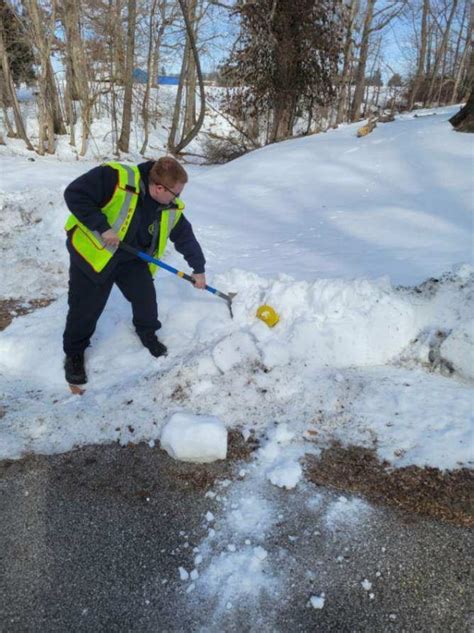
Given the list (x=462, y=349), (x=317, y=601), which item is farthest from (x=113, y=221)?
(x=462, y=349)

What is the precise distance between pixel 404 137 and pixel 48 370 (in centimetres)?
753

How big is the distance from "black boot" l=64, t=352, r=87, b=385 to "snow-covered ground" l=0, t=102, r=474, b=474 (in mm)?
86

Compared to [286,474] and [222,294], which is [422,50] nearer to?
[222,294]

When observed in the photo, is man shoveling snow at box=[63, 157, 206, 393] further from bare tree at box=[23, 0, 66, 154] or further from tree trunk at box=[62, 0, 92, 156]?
tree trunk at box=[62, 0, 92, 156]

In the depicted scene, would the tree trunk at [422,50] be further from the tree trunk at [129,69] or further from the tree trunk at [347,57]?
the tree trunk at [129,69]

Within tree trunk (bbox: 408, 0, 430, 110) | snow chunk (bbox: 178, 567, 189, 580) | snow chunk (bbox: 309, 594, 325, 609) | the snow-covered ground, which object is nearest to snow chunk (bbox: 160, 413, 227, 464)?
the snow-covered ground

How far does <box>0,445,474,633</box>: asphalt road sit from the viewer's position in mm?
1825

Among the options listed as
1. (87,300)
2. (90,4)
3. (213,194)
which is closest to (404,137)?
(213,194)

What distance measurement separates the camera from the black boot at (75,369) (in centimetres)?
328

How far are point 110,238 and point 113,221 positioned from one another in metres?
0.14

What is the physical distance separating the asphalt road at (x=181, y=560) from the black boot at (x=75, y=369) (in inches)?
32.5

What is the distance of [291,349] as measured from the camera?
3225 millimetres

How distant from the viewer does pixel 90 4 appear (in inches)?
645

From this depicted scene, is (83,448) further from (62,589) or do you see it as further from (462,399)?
(462,399)
